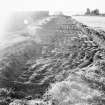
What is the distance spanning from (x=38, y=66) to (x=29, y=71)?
1.86 meters

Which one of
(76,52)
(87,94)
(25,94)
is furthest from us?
(76,52)

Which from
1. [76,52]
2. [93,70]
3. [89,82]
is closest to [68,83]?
[89,82]

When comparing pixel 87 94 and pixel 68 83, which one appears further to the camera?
pixel 68 83

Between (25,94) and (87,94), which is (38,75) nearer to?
(25,94)

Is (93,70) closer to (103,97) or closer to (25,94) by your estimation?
(103,97)

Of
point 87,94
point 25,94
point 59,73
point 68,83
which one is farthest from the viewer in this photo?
point 59,73

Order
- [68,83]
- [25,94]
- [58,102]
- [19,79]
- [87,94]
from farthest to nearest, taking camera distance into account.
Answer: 1. [19,79]
2. [68,83]
3. [25,94]
4. [87,94]
5. [58,102]

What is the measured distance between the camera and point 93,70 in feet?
52.8

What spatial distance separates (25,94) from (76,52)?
1254 centimetres

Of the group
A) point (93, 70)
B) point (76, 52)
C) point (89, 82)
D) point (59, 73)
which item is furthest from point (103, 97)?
point (76, 52)

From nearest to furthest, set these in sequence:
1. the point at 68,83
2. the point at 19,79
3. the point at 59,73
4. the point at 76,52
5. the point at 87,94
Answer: the point at 87,94 → the point at 68,83 → the point at 19,79 → the point at 59,73 → the point at 76,52

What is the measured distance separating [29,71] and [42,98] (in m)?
6.37

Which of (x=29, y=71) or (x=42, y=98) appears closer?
(x=42, y=98)

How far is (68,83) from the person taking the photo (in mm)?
13508
